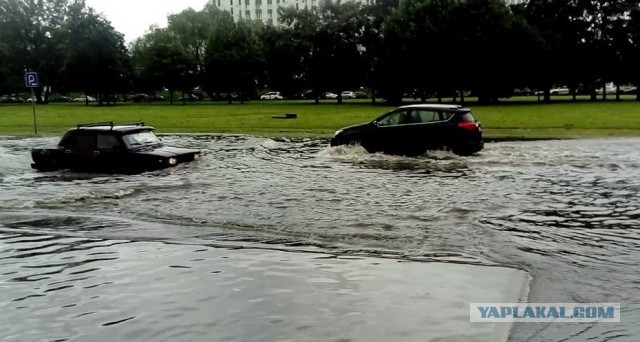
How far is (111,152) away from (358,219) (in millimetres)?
9272

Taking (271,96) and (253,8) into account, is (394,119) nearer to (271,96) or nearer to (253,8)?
(271,96)

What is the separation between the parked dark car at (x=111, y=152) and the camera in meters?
16.7

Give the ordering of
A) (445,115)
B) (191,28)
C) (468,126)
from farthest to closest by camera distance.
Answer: (191,28)
(445,115)
(468,126)

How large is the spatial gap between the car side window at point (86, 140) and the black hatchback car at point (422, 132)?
26.5 feet

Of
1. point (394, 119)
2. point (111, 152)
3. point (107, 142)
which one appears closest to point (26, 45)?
point (107, 142)

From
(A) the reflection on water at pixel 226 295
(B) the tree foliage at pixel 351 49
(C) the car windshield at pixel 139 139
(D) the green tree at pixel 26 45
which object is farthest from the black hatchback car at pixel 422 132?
(D) the green tree at pixel 26 45

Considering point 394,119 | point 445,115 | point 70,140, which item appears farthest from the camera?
point 394,119

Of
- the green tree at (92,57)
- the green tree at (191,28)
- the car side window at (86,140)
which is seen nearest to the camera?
the car side window at (86,140)

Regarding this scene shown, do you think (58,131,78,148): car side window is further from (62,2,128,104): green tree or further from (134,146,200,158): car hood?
(62,2,128,104): green tree

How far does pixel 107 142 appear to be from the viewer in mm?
17172

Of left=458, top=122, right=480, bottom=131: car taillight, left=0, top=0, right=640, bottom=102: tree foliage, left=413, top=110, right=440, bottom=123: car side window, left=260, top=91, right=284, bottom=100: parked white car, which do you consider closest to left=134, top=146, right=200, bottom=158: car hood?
left=413, top=110, right=440, bottom=123: car side window

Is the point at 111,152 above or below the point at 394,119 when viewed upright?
below

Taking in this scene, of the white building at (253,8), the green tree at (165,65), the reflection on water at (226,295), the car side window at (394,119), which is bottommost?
the reflection on water at (226,295)

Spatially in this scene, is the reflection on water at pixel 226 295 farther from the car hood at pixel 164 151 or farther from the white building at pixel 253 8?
the white building at pixel 253 8
